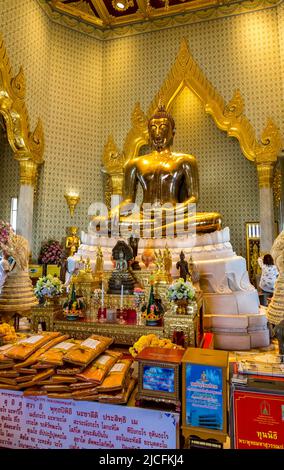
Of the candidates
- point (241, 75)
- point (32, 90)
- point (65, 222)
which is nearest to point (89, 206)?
point (65, 222)

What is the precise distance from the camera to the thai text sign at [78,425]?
59.7 inches

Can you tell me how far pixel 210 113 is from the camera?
25.3 feet

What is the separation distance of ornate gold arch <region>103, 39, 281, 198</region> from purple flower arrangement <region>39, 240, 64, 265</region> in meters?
2.33

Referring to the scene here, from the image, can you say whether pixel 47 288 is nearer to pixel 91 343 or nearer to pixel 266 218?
pixel 91 343

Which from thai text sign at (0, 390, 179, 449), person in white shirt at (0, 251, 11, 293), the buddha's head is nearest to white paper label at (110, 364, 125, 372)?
thai text sign at (0, 390, 179, 449)

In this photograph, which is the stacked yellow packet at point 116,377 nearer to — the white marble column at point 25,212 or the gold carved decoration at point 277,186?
the white marble column at point 25,212

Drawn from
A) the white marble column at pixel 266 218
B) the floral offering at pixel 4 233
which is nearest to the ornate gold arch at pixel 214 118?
the white marble column at pixel 266 218

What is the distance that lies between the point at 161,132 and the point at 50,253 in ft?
11.9

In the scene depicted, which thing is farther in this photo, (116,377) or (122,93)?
(122,93)

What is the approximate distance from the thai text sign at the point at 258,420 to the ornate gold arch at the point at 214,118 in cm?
625

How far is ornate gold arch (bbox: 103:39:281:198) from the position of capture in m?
7.04

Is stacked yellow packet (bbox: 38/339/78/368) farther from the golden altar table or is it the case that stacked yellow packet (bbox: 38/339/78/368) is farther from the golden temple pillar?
the golden temple pillar

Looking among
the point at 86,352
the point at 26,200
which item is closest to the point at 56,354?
the point at 86,352

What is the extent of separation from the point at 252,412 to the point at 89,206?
7334 millimetres
